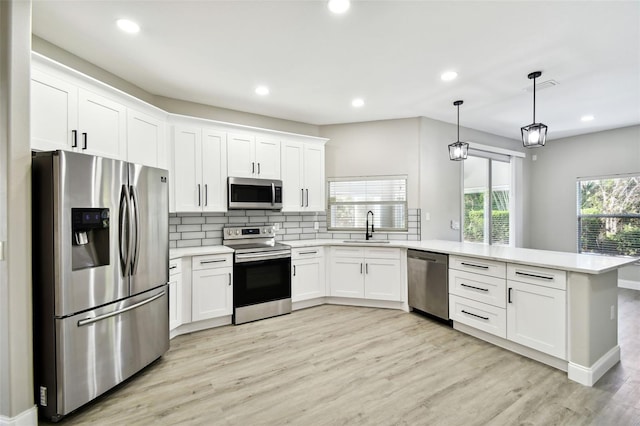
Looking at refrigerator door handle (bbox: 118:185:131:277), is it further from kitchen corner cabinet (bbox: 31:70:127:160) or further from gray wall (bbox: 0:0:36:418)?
kitchen corner cabinet (bbox: 31:70:127:160)

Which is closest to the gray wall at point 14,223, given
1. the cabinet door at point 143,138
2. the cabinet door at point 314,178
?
the cabinet door at point 143,138

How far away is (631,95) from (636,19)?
2.08 m

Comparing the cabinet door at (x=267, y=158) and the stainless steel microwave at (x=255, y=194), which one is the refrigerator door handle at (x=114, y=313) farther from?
the cabinet door at (x=267, y=158)

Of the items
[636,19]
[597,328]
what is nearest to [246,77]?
[636,19]

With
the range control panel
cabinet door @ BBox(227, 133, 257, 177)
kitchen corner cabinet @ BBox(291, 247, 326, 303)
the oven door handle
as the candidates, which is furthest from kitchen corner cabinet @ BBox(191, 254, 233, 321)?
cabinet door @ BBox(227, 133, 257, 177)

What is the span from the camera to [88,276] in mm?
2043

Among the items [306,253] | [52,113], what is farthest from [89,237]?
[306,253]

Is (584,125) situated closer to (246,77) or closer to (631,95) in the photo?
(631,95)

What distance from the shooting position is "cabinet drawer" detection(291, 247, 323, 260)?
13.1ft

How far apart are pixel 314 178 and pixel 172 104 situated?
6.91ft

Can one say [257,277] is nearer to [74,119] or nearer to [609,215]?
[74,119]

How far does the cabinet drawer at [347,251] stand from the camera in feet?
13.6

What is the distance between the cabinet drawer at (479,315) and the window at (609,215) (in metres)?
4.00

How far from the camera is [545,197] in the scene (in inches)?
234
